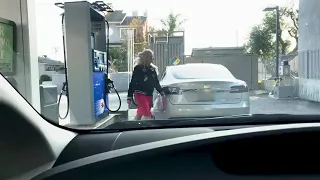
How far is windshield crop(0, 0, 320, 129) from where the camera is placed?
151 inches

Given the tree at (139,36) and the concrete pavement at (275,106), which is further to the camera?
the tree at (139,36)

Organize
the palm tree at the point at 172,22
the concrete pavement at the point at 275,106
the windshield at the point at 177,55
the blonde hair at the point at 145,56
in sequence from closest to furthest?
the concrete pavement at the point at 275,106
the windshield at the point at 177,55
the palm tree at the point at 172,22
the blonde hair at the point at 145,56

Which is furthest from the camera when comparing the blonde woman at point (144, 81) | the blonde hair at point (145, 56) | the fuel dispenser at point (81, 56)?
the fuel dispenser at point (81, 56)

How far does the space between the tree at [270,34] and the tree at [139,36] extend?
124 cm

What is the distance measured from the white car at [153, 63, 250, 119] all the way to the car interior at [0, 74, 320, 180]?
2.01 meters

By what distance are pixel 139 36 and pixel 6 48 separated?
157 cm

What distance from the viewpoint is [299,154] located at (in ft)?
6.48

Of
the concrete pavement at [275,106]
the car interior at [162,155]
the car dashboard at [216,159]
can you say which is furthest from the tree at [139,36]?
the car dashboard at [216,159]

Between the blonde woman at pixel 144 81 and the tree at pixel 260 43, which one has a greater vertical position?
the tree at pixel 260 43

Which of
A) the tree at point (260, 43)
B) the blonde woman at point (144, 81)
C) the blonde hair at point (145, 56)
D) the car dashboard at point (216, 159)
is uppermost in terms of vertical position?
the tree at point (260, 43)

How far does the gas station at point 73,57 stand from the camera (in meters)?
4.46

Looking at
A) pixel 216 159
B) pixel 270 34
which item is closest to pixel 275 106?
pixel 270 34

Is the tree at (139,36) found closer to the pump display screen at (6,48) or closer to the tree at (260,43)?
the tree at (260,43)

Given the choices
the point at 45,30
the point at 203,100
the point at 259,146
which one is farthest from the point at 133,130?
the point at 45,30
